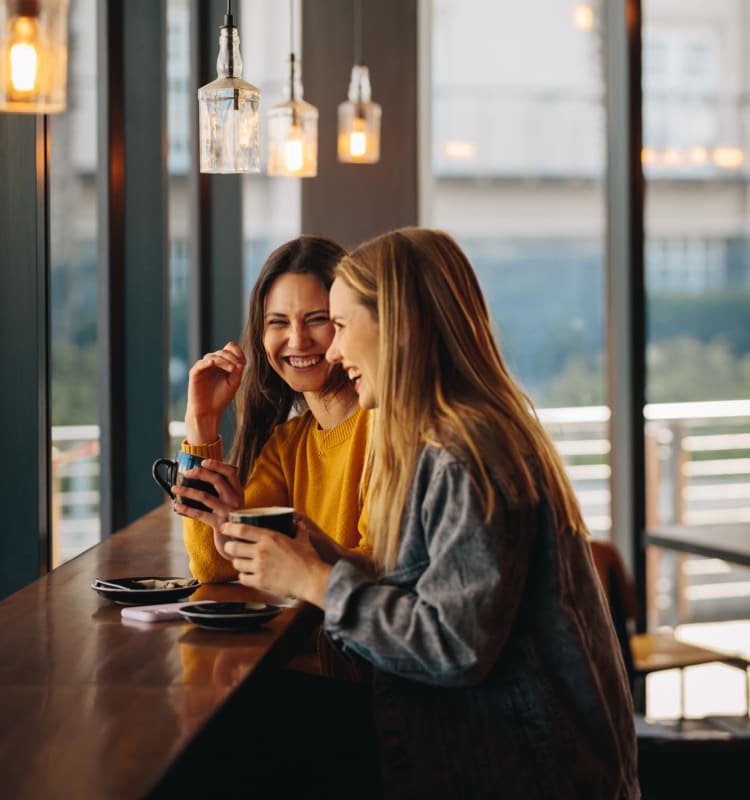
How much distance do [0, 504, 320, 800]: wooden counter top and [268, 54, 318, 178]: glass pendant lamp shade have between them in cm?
136

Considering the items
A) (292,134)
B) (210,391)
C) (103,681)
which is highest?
→ (292,134)

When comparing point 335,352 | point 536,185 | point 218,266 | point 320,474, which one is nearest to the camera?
point 335,352

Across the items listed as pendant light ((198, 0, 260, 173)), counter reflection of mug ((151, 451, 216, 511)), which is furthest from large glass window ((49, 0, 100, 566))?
counter reflection of mug ((151, 451, 216, 511))

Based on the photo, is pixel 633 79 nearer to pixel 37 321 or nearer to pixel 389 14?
pixel 389 14

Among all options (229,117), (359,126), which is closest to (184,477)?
(229,117)

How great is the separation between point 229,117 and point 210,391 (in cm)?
49

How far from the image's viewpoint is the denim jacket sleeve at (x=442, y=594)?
4.18ft

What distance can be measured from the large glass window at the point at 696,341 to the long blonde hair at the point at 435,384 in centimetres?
276

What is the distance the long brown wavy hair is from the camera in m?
2.08

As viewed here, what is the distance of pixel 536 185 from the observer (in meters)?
4.46

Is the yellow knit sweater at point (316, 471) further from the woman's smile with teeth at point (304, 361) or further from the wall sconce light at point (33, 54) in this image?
the wall sconce light at point (33, 54)

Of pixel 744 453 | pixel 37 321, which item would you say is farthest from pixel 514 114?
pixel 37 321

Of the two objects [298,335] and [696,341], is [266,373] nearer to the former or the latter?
[298,335]

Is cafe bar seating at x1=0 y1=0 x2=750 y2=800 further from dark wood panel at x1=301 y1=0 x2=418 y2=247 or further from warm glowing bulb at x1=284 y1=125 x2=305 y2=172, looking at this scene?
warm glowing bulb at x1=284 y1=125 x2=305 y2=172
